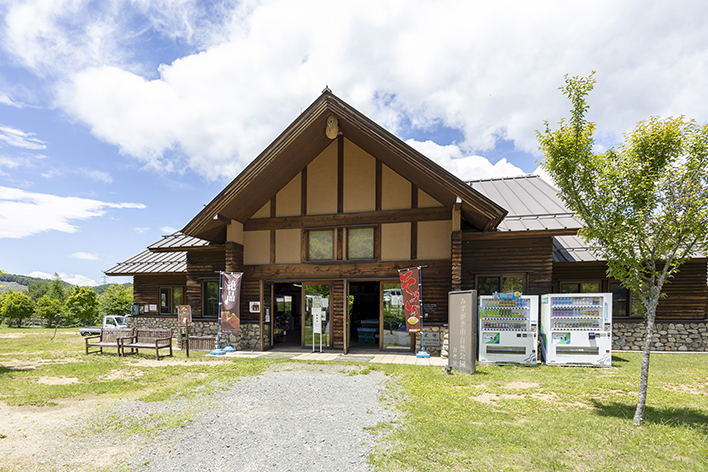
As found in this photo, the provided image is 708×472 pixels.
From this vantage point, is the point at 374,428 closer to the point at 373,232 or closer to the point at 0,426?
the point at 0,426

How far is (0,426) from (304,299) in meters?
8.70

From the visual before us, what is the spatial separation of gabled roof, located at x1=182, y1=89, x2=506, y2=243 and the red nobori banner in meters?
2.61

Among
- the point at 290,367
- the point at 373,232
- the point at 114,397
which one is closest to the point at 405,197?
the point at 373,232

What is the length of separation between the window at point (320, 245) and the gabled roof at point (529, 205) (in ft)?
18.5

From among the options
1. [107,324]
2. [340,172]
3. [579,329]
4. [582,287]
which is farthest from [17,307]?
[582,287]

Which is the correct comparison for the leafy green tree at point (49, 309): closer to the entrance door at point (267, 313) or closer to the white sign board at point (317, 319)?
the entrance door at point (267, 313)

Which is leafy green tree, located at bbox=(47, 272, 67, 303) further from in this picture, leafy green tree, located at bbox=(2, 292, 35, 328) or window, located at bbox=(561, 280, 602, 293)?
window, located at bbox=(561, 280, 602, 293)

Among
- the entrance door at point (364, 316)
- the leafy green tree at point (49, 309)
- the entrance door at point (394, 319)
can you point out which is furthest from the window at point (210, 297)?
the leafy green tree at point (49, 309)

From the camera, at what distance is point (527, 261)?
12266 millimetres

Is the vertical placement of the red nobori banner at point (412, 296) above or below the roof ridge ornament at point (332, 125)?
below

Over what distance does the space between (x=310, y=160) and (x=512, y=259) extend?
773 cm

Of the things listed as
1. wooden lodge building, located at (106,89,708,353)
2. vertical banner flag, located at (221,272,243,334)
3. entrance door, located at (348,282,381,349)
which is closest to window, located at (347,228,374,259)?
wooden lodge building, located at (106,89,708,353)

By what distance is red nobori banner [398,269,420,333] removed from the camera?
1173 centimetres

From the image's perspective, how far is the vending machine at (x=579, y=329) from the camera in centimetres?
1041
